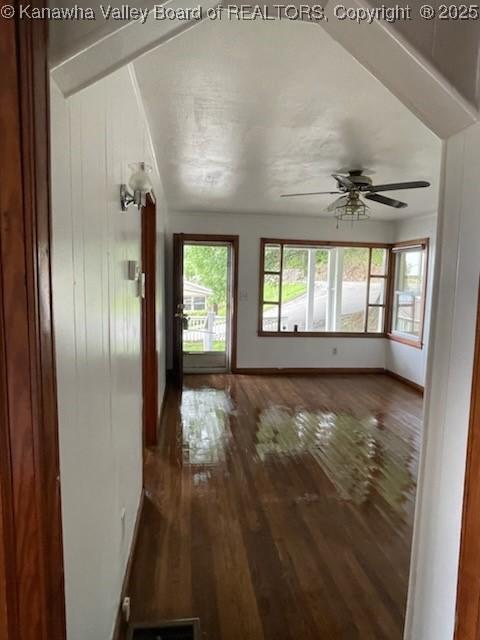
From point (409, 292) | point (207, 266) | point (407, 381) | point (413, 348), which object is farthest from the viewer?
point (207, 266)

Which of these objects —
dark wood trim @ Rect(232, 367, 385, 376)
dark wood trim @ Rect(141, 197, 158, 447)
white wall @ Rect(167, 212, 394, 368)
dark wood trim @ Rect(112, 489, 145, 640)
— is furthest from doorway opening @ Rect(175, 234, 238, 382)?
dark wood trim @ Rect(112, 489, 145, 640)

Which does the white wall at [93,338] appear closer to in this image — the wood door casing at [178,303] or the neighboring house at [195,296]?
the wood door casing at [178,303]

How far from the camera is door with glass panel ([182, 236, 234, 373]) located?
618 cm

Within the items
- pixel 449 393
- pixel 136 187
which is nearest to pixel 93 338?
pixel 136 187

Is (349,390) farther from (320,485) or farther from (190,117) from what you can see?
(190,117)

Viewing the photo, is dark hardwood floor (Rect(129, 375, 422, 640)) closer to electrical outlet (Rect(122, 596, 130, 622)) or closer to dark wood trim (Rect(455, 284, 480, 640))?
electrical outlet (Rect(122, 596, 130, 622))

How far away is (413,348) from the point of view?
5602 mm

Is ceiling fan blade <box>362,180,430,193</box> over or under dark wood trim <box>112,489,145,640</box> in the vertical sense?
over

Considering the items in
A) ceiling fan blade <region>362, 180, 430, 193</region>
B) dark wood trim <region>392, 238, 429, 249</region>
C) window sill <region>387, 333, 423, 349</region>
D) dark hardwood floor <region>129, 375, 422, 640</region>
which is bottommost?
dark hardwood floor <region>129, 375, 422, 640</region>

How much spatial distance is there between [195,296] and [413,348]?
3418 millimetres

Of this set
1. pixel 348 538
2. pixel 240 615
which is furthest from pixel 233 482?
pixel 240 615

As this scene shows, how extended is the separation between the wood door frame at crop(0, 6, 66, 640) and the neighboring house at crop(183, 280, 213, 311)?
5.87m

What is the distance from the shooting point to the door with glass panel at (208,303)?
6.18m

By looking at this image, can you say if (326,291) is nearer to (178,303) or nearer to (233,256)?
(233,256)
